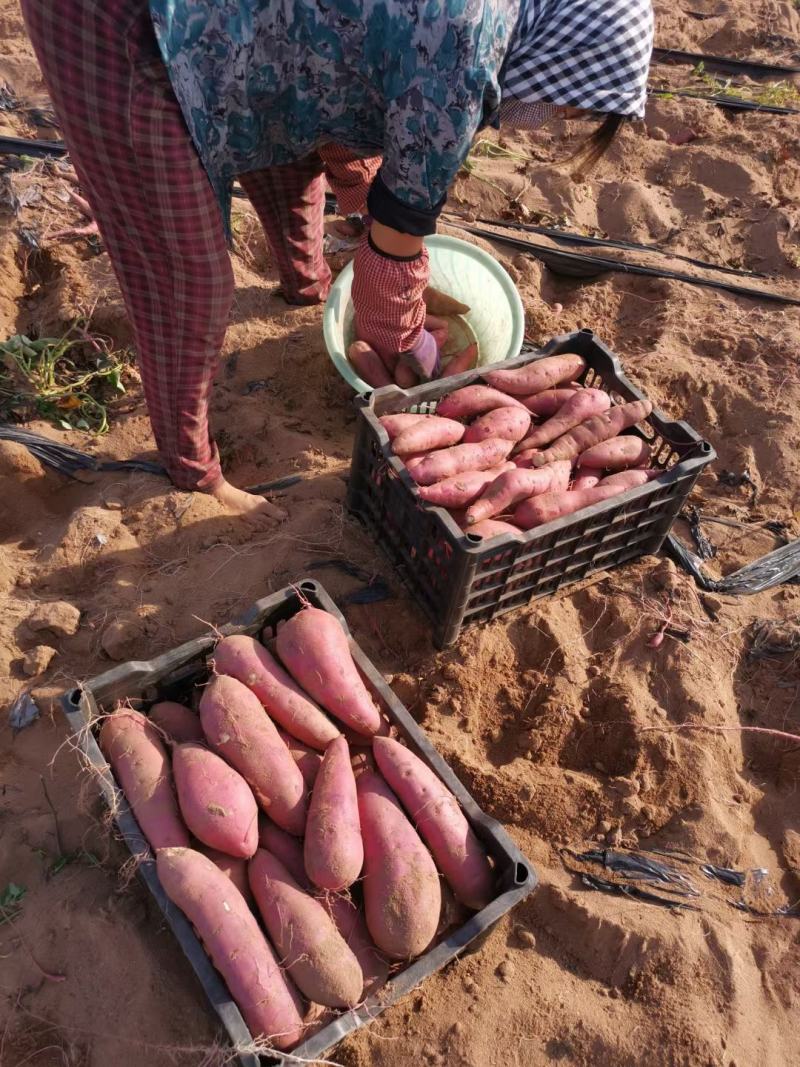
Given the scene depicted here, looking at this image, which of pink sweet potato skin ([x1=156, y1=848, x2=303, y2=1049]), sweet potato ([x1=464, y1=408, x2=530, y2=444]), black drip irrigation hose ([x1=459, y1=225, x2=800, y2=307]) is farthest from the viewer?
black drip irrigation hose ([x1=459, y1=225, x2=800, y2=307])

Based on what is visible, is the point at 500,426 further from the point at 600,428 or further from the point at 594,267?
the point at 594,267

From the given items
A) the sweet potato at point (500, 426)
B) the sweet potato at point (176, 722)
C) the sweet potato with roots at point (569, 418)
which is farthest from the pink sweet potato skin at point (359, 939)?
the sweet potato with roots at point (569, 418)

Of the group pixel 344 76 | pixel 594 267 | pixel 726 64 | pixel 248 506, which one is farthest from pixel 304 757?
pixel 726 64

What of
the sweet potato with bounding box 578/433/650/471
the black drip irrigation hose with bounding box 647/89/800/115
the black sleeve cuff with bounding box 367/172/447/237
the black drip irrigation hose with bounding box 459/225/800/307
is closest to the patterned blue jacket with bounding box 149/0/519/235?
the black sleeve cuff with bounding box 367/172/447/237

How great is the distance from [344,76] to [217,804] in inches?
70.3

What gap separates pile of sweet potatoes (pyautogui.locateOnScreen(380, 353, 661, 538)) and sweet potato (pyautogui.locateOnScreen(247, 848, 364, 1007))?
1073 millimetres

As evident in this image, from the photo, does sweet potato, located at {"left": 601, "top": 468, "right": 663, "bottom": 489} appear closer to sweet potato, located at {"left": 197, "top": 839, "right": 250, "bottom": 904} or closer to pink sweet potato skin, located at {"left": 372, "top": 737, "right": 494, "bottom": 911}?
pink sweet potato skin, located at {"left": 372, "top": 737, "right": 494, "bottom": 911}

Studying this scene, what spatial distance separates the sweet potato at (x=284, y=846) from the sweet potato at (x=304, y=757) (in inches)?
5.0

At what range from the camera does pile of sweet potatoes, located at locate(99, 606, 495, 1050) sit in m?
1.64

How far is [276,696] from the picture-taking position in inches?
78.1

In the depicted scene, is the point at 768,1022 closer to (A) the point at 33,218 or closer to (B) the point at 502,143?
(A) the point at 33,218

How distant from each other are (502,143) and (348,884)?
15.9ft

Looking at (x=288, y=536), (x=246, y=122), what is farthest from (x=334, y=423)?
(x=246, y=122)

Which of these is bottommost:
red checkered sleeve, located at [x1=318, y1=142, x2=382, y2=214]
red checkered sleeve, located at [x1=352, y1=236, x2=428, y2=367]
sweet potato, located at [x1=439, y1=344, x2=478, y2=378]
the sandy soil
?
the sandy soil
